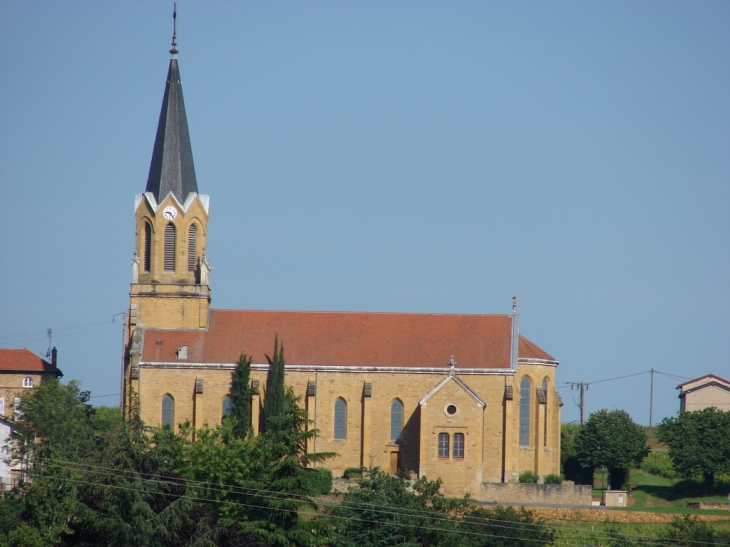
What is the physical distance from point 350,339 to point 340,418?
4.68 meters

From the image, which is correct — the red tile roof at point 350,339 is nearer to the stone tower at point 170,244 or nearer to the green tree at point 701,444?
the stone tower at point 170,244

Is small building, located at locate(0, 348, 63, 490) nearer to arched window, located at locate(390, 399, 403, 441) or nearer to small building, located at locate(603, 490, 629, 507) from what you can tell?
arched window, located at locate(390, 399, 403, 441)

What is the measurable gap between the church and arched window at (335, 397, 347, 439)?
0.08 m

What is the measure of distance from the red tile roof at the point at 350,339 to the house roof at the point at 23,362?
17.7m

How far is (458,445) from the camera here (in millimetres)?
76375

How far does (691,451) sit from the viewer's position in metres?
78.6

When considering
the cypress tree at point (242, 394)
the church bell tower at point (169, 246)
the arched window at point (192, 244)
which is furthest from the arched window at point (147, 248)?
the cypress tree at point (242, 394)

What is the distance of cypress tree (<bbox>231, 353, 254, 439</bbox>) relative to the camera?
249 ft

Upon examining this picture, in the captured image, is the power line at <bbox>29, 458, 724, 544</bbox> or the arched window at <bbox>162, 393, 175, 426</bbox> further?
the arched window at <bbox>162, 393, 175, 426</bbox>

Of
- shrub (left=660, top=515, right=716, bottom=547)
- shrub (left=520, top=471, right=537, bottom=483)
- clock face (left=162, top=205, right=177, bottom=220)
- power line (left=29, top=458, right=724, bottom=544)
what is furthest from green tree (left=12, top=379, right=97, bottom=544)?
shrub (left=660, top=515, right=716, bottom=547)

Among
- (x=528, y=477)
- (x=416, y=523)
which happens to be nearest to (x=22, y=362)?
(x=528, y=477)

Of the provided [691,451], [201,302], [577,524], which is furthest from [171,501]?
[691,451]

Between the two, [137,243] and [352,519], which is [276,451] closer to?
[352,519]

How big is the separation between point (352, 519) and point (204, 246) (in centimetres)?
2915
